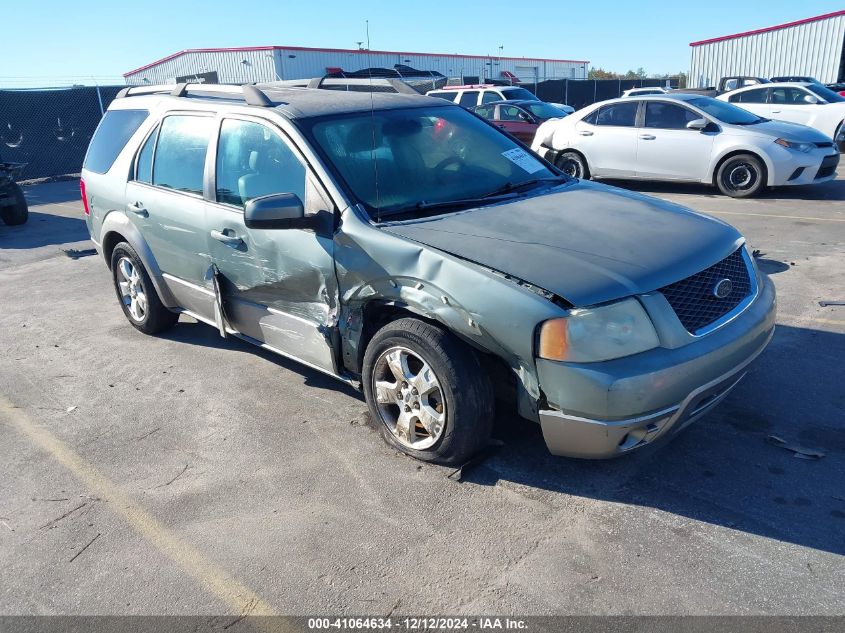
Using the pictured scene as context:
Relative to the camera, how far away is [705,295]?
134 inches

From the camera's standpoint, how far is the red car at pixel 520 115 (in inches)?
605

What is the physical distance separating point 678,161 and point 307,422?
856 centimetres

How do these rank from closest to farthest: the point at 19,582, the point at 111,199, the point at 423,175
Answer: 1. the point at 19,582
2. the point at 423,175
3. the point at 111,199

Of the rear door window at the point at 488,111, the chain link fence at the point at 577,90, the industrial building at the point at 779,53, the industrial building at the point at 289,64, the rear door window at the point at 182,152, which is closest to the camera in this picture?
the rear door window at the point at 182,152

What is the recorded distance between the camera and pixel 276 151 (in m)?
4.25

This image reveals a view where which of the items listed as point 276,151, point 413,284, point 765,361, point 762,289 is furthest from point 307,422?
point 765,361

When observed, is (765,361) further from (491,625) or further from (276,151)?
(276,151)

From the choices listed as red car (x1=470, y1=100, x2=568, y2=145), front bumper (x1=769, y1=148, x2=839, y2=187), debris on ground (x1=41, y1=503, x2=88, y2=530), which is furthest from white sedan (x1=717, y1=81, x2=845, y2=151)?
debris on ground (x1=41, y1=503, x2=88, y2=530)

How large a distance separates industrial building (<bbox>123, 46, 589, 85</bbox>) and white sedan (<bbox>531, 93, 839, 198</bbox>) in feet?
64.0

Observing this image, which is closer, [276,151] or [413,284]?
[413,284]

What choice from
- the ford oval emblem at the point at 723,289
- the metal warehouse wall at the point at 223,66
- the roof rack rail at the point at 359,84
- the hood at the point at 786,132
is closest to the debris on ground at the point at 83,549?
the ford oval emblem at the point at 723,289

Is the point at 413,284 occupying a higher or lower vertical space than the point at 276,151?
lower

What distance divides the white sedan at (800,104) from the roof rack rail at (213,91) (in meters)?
13.3

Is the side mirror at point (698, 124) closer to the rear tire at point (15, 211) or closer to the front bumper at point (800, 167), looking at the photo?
the front bumper at point (800, 167)
